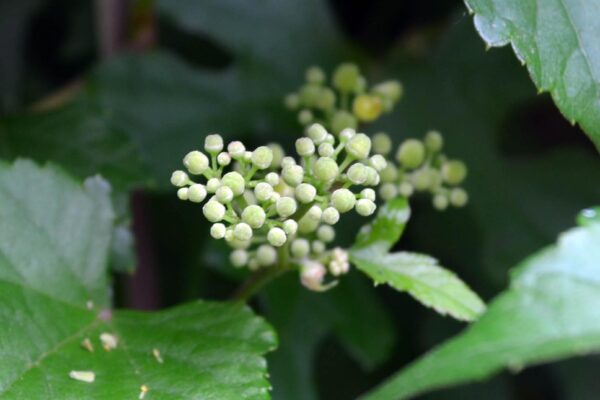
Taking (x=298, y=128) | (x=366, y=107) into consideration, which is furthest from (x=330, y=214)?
(x=298, y=128)

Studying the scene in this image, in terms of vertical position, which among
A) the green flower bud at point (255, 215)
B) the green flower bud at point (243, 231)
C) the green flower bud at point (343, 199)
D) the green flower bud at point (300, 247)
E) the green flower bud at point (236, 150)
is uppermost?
the green flower bud at point (236, 150)

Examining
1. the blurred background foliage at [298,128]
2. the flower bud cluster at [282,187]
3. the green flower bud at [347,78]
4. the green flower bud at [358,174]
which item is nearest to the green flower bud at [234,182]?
the flower bud cluster at [282,187]

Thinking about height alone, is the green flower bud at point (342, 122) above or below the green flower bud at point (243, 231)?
above

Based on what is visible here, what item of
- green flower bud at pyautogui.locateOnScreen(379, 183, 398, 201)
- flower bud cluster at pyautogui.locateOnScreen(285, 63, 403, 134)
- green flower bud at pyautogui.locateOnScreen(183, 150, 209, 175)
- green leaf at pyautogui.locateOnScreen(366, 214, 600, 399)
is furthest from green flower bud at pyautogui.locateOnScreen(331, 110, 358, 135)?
green leaf at pyautogui.locateOnScreen(366, 214, 600, 399)

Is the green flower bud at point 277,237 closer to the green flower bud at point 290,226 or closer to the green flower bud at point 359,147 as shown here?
the green flower bud at point 290,226

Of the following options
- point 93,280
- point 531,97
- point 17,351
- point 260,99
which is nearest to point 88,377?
point 17,351

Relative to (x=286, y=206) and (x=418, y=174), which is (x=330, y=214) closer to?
(x=286, y=206)

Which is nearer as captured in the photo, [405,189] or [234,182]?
[234,182]
